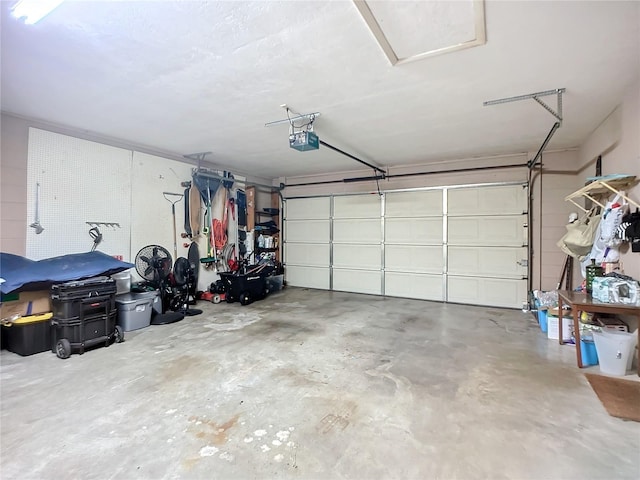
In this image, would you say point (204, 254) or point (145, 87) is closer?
point (145, 87)

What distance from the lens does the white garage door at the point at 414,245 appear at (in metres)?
6.22

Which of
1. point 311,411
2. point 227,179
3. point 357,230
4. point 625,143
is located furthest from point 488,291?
point 227,179

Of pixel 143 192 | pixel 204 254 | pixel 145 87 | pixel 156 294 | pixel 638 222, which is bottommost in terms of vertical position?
pixel 156 294

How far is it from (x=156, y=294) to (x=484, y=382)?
4.48 m

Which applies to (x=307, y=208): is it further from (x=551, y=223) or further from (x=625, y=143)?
A: (x=625, y=143)

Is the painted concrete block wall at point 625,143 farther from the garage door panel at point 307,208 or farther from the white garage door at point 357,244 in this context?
the garage door panel at point 307,208

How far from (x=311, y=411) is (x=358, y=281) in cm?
497

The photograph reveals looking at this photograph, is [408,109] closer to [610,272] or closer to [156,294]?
[610,272]

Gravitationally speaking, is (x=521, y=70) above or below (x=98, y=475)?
above

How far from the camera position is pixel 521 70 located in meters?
2.68

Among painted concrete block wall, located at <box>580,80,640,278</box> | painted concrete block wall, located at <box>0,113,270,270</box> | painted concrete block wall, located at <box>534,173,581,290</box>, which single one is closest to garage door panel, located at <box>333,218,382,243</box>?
painted concrete block wall, located at <box>534,173,581,290</box>

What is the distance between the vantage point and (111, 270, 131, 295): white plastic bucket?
4.73 metres

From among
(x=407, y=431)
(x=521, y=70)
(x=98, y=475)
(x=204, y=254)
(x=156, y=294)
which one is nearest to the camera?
(x=98, y=475)

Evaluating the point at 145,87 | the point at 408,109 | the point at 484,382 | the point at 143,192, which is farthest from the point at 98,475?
the point at 143,192
